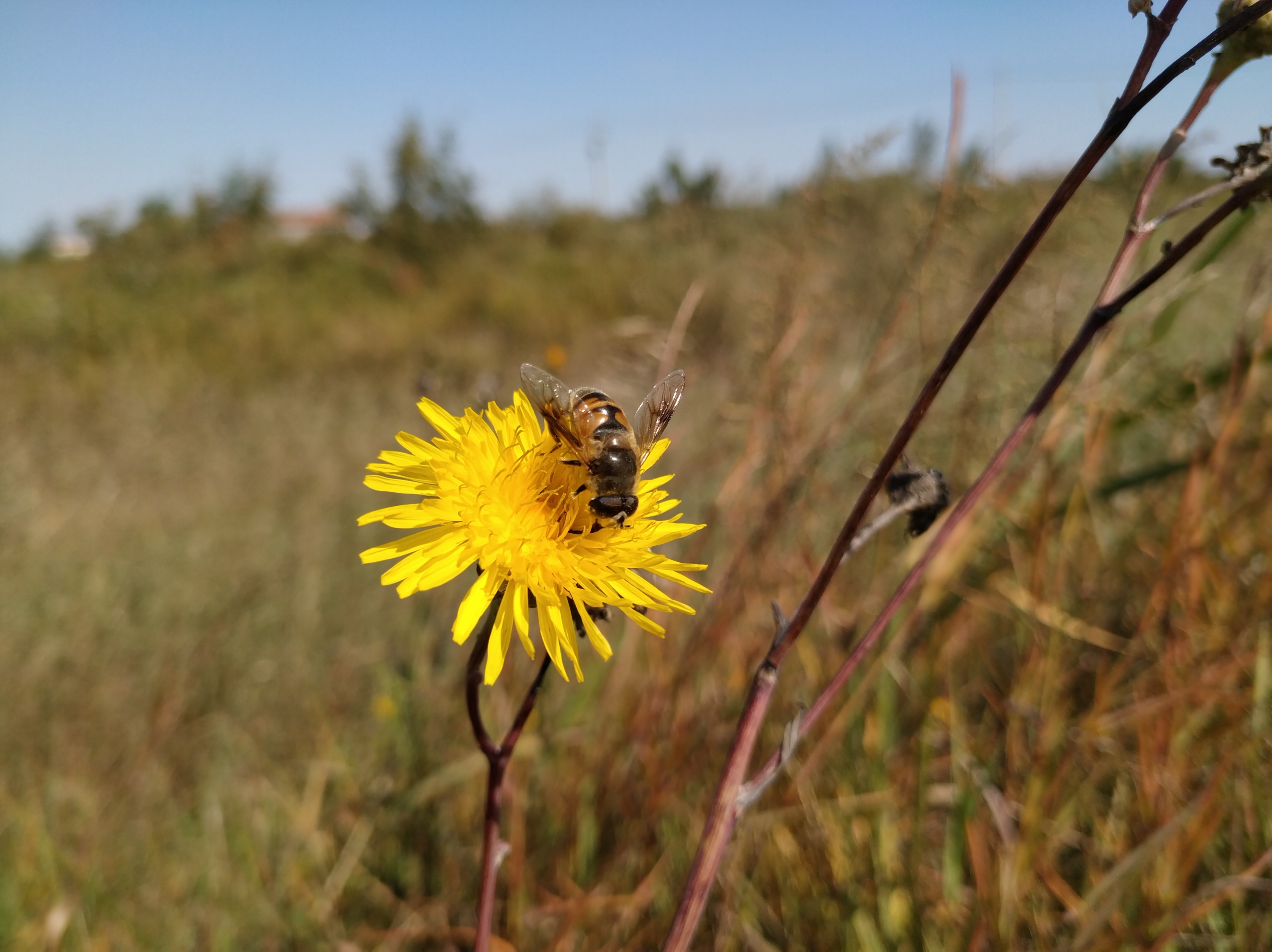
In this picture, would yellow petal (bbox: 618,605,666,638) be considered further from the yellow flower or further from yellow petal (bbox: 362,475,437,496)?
yellow petal (bbox: 362,475,437,496)

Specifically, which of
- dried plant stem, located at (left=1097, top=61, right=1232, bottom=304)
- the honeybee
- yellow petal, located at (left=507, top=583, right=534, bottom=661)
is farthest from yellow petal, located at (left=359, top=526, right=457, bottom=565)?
dried plant stem, located at (left=1097, top=61, right=1232, bottom=304)

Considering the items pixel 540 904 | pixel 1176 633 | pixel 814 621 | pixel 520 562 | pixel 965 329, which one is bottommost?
pixel 540 904

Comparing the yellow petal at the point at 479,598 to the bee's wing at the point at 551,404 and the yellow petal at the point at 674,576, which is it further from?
the bee's wing at the point at 551,404

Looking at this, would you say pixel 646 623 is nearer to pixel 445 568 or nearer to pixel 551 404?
pixel 445 568

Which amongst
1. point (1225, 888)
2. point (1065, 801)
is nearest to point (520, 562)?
point (1225, 888)

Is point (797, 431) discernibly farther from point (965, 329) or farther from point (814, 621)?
point (965, 329)

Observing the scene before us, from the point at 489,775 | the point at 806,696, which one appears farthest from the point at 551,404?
the point at 806,696
